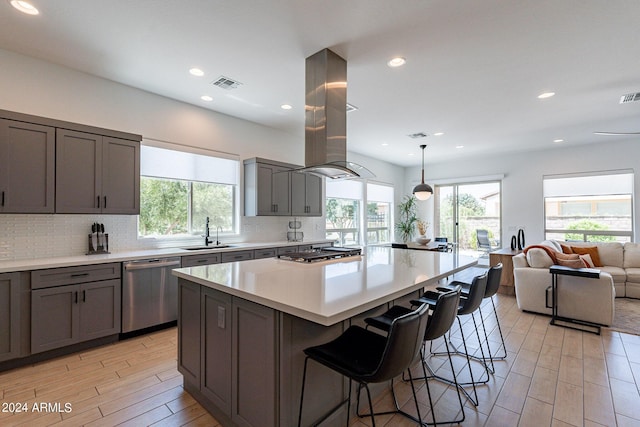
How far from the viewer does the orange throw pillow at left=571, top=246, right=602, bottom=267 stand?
521cm

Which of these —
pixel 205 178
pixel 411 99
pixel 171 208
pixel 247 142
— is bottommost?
pixel 171 208

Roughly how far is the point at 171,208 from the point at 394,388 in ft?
11.7

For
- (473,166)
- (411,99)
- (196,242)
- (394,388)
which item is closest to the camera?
(394,388)

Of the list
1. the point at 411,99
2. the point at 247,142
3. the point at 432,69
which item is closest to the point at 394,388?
the point at 432,69

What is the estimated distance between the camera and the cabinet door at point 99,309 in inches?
116

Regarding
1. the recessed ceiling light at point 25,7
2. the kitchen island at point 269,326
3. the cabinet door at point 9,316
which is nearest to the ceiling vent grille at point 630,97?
the kitchen island at point 269,326

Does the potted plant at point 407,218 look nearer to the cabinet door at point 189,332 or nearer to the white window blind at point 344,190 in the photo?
the white window blind at point 344,190

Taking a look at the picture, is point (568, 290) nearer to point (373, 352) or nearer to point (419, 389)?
point (419, 389)

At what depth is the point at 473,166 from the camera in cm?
782

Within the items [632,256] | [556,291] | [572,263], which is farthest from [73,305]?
[632,256]

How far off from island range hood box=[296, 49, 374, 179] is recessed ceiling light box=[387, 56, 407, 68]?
477 mm

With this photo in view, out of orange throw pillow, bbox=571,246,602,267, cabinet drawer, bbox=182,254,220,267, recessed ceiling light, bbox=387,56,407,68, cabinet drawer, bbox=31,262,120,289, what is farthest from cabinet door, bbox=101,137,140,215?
orange throw pillow, bbox=571,246,602,267

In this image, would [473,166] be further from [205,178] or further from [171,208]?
[171,208]

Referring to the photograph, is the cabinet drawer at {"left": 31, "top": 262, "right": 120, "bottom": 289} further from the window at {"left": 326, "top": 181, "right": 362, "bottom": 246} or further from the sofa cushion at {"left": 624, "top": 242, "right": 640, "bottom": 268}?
the sofa cushion at {"left": 624, "top": 242, "right": 640, "bottom": 268}
